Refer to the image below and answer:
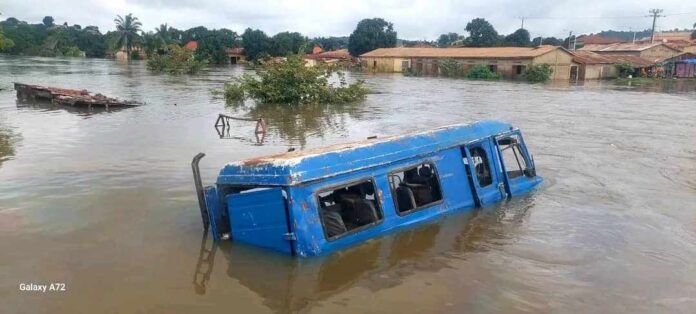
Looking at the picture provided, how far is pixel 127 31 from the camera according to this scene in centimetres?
7869

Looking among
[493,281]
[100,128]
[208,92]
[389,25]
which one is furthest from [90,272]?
[389,25]

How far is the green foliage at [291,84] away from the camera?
993 inches

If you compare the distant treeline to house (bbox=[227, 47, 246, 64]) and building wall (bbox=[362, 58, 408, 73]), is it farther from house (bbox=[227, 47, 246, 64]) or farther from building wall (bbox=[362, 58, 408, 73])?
building wall (bbox=[362, 58, 408, 73])

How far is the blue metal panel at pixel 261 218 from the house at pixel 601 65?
50.9 meters

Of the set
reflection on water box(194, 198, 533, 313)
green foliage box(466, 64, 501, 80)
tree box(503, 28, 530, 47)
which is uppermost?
tree box(503, 28, 530, 47)

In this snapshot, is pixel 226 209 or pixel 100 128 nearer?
pixel 226 209

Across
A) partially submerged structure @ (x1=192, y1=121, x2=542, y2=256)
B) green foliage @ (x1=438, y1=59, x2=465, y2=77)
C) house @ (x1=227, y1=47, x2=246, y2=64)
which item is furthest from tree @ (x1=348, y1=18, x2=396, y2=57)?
partially submerged structure @ (x1=192, y1=121, x2=542, y2=256)

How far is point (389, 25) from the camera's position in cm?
8825

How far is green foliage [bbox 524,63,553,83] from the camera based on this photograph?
4856cm

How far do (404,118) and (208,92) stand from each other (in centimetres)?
1490

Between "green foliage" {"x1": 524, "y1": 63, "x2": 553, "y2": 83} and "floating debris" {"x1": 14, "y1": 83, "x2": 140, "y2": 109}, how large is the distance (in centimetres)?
3579

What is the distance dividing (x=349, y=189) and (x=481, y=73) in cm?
4769

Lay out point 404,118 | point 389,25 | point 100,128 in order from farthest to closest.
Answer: point 389,25, point 404,118, point 100,128

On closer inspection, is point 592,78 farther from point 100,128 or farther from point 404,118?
point 100,128
